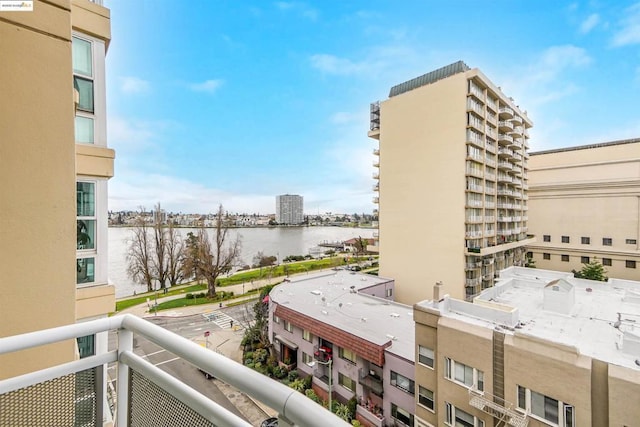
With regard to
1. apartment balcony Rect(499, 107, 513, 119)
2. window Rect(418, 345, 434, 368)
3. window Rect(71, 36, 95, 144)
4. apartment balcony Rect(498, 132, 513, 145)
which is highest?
apartment balcony Rect(499, 107, 513, 119)

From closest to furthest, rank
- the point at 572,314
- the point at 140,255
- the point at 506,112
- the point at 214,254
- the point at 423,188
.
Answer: the point at 572,314, the point at 423,188, the point at 506,112, the point at 140,255, the point at 214,254

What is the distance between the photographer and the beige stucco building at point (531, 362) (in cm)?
513

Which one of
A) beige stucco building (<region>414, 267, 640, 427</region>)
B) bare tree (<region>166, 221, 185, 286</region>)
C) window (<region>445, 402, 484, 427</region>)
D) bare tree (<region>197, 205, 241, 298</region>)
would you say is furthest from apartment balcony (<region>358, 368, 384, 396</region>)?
bare tree (<region>166, 221, 185, 286</region>)

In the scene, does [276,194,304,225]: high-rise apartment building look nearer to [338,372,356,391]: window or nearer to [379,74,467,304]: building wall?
[379,74,467,304]: building wall

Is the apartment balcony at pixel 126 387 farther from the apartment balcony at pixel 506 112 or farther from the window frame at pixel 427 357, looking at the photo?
the apartment balcony at pixel 506 112

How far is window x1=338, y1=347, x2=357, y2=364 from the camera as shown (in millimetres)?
9609

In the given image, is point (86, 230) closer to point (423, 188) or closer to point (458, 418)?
point (458, 418)

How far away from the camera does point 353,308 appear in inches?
468

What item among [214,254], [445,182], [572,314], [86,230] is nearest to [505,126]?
[445,182]

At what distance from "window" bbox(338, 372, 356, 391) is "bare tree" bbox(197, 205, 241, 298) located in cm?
1596

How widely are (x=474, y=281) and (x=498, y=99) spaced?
12.2 m

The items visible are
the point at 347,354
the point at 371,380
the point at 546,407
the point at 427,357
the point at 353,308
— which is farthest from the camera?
the point at 353,308

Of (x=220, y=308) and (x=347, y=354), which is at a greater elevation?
(x=347, y=354)

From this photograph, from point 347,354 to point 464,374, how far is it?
4114mm
